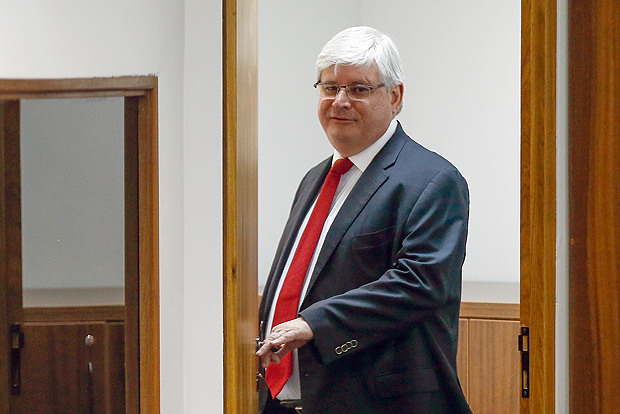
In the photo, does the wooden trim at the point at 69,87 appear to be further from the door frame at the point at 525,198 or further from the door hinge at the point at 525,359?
the door hinge at the point at 525,359

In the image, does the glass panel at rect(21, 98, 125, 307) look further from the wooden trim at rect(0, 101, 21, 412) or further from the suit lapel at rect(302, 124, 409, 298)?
the suit lapel at rect(302, 124, 409, 298)

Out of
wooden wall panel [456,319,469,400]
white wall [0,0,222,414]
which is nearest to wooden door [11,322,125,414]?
white wall [0,0,222,414]

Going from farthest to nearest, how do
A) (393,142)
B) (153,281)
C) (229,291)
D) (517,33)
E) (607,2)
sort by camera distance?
(517,33)
(393,142)
(153,281)
(229,291)
(607,2)

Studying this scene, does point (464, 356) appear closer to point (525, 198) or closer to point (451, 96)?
point (451, 96)

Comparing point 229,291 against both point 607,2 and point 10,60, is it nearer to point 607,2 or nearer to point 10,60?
point 10,60

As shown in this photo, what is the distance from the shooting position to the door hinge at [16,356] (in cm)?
219

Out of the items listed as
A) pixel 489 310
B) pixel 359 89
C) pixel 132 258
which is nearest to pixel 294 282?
pixel 132 258

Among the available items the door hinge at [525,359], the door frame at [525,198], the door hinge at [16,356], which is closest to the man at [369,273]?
the door frame at [525,198]

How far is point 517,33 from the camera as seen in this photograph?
138 inches

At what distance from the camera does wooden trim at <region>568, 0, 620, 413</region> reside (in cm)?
138

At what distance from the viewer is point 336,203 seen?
2176 millimetres

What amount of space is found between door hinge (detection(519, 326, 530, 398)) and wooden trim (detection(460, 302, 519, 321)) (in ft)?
5.51

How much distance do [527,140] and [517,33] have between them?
1.98m

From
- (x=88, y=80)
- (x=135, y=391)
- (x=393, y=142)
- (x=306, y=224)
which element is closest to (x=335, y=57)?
(x=393, y=142)
